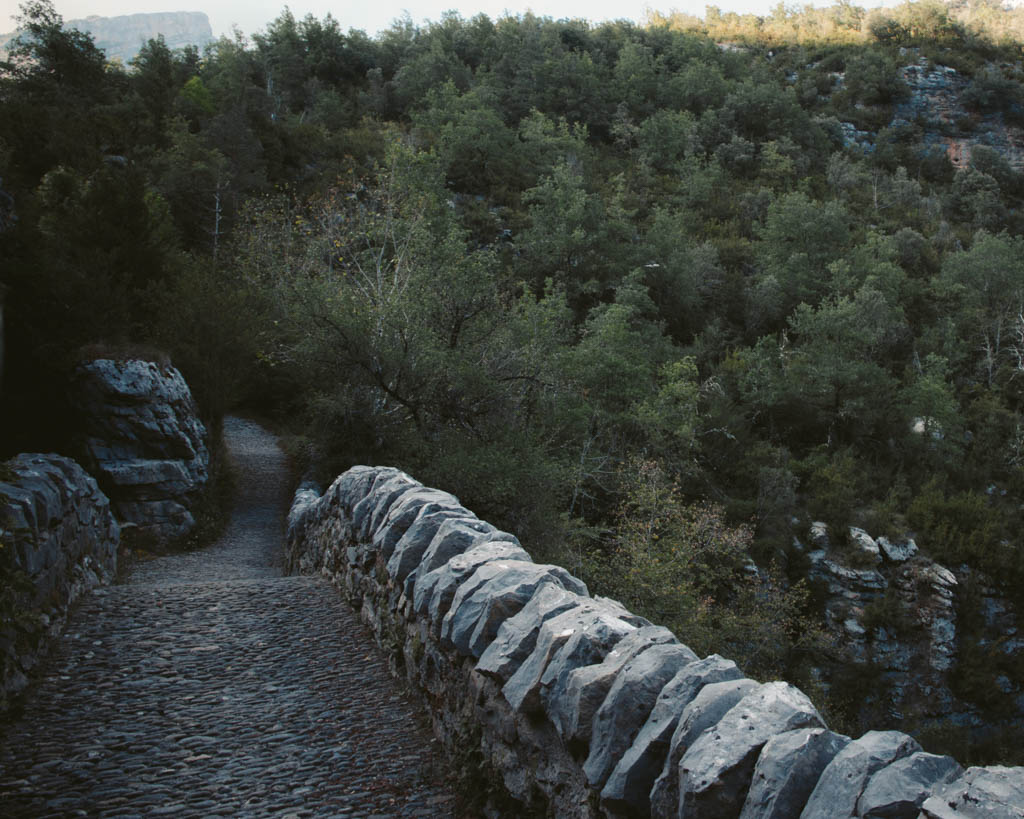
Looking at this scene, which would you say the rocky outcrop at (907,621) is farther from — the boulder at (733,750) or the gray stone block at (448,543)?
the boulder at (733,750)

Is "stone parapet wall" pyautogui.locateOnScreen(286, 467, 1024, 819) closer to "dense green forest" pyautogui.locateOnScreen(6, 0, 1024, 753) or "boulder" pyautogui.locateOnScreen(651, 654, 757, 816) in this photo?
"boulder" pyautogui.locateOnScreen(651, 654, 757, 816)

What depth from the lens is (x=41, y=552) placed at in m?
5.67

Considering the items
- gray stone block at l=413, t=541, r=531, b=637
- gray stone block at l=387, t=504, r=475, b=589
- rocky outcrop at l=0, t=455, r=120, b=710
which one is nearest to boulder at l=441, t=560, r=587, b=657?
gray stone block at l=413, t=541, r=531, b=637

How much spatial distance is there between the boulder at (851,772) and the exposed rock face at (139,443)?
13349mm

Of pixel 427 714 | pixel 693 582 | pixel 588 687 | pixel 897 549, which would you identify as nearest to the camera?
pixel 588 687

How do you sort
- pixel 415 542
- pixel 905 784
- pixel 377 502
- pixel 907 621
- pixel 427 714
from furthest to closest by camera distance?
pixel 907 621, pixel 377 502, pixel 415 542, pixel 427 714, pixel 905 784

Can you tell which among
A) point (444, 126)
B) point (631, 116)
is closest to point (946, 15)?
point (631, 116)

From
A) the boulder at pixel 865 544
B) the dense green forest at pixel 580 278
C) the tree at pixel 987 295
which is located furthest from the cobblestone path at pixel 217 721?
the tree at pixel 987 295

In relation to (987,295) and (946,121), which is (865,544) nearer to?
(987,295)

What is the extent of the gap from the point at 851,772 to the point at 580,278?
99.6ft

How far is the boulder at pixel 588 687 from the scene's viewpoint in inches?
105

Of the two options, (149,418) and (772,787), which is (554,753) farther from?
(149,418)

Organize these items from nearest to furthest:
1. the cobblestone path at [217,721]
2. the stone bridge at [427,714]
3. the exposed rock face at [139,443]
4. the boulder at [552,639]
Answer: the stone bridge at [427,714]
the boulder at [552,639]
the cobblestone path at [217,721]
the exposed rock face at [139,443]

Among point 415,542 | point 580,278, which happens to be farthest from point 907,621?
point 415,542
